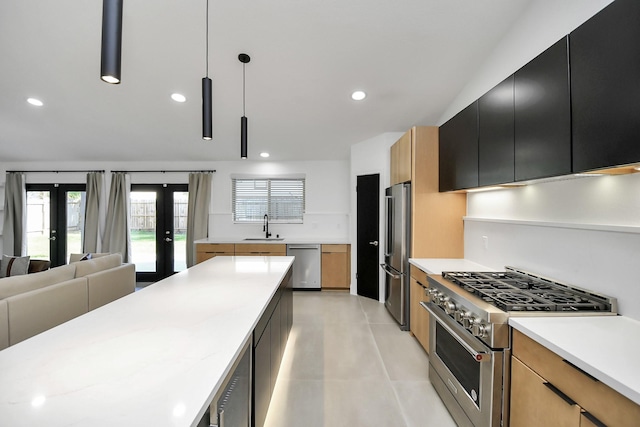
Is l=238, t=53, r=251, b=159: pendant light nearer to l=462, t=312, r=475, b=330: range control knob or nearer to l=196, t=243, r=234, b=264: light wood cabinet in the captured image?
l=462, t=312, r=475, b=330: range control knob

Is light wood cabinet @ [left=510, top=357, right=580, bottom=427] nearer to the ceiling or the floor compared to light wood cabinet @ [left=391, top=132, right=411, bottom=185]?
nearer to the floor

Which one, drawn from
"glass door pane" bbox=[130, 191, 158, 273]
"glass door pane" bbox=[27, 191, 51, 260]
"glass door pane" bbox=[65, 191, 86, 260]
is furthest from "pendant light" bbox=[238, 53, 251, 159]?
"glass door pane" bbox=[27, 191, 51, 260]

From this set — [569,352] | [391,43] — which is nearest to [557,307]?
[569,352]

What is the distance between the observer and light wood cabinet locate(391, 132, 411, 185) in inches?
120

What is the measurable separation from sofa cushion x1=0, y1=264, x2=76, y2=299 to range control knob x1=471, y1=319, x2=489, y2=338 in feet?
10.3

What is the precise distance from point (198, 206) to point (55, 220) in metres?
2.99

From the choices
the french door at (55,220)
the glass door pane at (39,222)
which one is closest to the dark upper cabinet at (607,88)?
the french door at (55,220)

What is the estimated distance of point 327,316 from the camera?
350cm

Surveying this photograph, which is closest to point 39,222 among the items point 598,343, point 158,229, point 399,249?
point 158,229

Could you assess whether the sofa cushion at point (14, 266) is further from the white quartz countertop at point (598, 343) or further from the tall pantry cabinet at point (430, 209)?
the white quartz countertop at point (598, 343)

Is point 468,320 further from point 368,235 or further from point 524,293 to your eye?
point 368,235

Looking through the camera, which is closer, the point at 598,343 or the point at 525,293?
the point at 598,343

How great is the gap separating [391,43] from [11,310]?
3594mm

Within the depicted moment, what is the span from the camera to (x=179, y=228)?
17.3 feet
